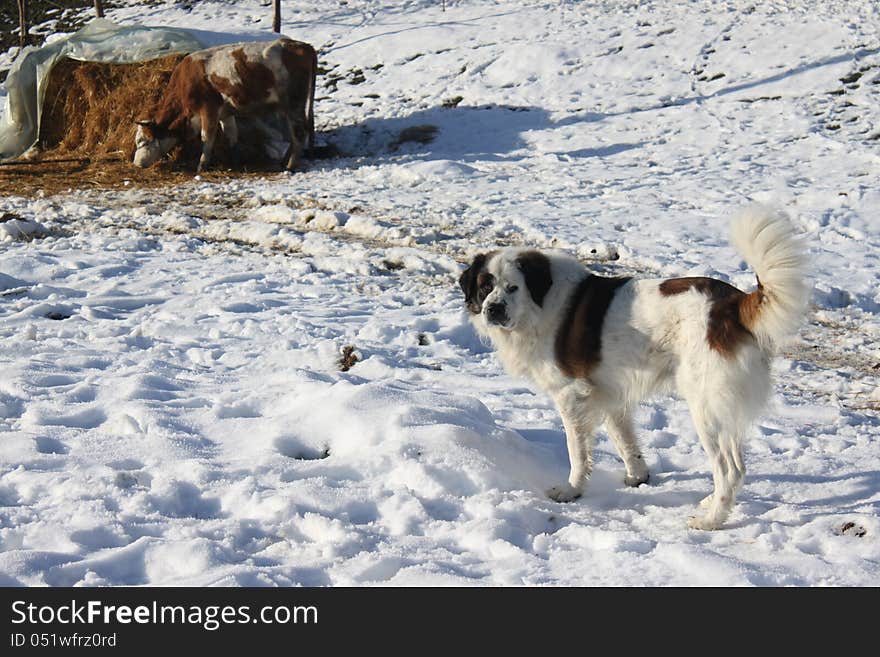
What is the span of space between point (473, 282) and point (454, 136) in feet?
39.1

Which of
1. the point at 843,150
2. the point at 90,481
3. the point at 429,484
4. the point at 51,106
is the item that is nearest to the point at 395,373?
the point at 429,484

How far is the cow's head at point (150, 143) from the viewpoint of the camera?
15.3 metres

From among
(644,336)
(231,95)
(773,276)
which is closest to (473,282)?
(644,336)

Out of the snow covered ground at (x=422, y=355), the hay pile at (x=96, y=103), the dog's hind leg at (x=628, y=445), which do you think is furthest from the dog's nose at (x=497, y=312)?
the hay pile at (x=96, y=103)

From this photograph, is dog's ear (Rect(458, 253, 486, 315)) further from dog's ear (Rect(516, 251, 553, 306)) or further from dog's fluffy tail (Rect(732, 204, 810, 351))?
dog's fluffy tail (Rect(732, 204, 810, 351))

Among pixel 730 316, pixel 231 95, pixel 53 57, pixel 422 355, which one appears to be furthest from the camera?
pixel 53 57

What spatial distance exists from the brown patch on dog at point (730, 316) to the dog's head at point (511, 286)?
3.07ft

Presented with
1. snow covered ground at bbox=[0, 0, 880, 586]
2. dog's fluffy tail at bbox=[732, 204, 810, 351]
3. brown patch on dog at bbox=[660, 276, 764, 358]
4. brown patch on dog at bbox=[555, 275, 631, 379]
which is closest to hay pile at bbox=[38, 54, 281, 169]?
snow covered ground at bbox=[0, 0, 880, 586]

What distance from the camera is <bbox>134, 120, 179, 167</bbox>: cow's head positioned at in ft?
50.2

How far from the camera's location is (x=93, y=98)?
1717 centimetres

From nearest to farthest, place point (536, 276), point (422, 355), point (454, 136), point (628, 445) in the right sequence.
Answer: point (536, 276) < point (628, 445) < point (422, 355) < point (454, 136)

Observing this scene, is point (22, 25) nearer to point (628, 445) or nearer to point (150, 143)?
point (150, 143)
